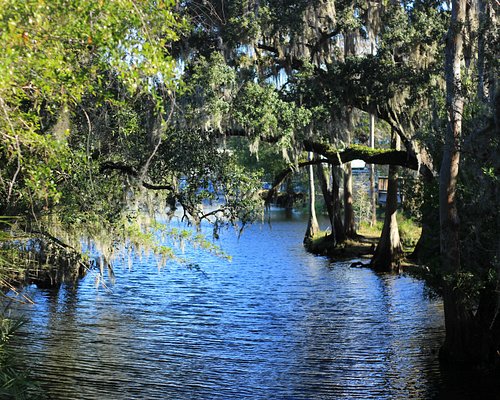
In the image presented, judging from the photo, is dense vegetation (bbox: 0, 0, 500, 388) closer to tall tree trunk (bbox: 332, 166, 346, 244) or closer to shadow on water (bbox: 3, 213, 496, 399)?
shadow on water (bbox: 3, 213, 496, 399)

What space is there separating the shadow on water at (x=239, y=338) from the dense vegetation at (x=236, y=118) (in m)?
1.48

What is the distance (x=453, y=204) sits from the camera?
12703 millimetres

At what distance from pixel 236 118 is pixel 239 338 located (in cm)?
483

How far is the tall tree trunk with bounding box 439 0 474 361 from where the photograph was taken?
12562 mm

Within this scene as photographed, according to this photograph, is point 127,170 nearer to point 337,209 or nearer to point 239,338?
point 239,338

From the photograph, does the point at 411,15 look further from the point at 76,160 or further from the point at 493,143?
the point at 76,160

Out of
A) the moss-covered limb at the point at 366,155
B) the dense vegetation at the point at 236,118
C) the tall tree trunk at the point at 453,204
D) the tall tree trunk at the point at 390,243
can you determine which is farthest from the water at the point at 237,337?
the moss-covered limb at the point at 366,155

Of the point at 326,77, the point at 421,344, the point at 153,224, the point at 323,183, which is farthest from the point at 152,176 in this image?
the point at 323,183

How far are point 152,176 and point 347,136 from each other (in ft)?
19.2

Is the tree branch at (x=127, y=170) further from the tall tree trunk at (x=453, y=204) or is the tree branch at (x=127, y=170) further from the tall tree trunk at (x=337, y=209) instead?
the tall tree trunk at (x=337, y=209)

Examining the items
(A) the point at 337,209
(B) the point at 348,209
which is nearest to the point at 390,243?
(A) the point at 337,209

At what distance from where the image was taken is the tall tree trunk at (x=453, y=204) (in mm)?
12562

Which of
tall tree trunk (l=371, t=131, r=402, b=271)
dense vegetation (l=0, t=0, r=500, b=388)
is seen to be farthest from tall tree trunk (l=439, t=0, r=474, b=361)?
tall tree trunk (l=371, t=131, r=402, b=271)

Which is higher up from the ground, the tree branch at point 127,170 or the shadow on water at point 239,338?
the tree branch at point 127,170
